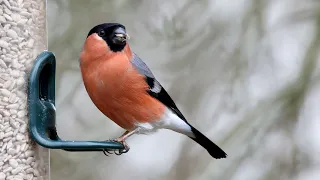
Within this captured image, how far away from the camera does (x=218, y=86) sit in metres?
7.25

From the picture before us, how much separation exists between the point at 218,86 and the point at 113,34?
312 centimetres

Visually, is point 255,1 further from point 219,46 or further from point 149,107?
point 149,107

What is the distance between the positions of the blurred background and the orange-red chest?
7.29 ft

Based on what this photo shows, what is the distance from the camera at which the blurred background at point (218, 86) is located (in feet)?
22.7

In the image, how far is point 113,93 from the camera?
14.5 ft

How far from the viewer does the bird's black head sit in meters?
4.26

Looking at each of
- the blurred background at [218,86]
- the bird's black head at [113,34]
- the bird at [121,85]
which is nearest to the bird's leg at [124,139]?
the bird at [121,85]

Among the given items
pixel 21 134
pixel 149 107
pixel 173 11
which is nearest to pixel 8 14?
pixel 21 134

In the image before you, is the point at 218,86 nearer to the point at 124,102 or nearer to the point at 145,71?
the point at 145,71

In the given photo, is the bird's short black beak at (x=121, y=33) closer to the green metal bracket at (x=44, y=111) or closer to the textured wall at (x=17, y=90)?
the green metal bracket at (x=44, y=111)


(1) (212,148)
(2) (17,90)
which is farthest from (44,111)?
(1) (212,148)

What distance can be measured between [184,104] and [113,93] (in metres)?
2.79

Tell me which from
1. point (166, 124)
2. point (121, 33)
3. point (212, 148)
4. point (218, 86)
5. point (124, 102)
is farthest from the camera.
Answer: point (218, 86)

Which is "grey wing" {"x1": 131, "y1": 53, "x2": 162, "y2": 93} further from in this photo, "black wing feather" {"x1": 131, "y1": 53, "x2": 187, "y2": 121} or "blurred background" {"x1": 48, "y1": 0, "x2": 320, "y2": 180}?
"blurred background" {"x1": 48, "y1": 0, "x2": 320, "y2": 180}
